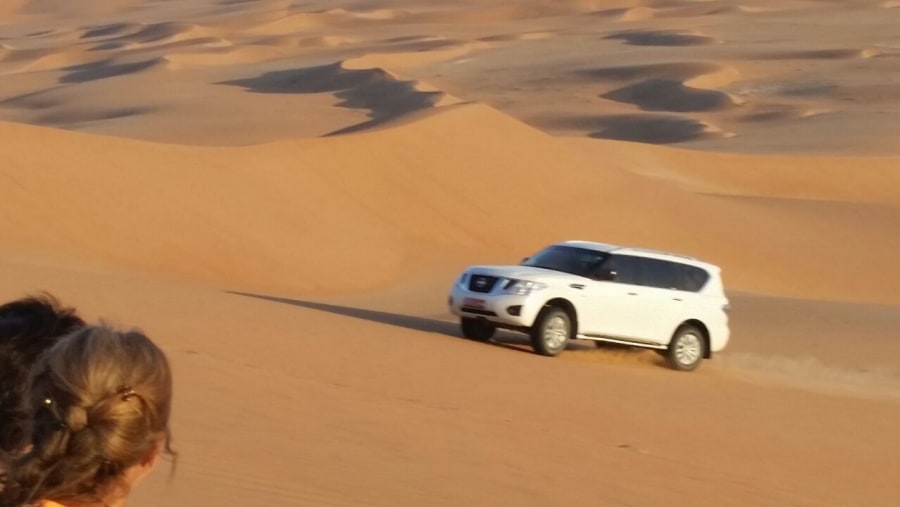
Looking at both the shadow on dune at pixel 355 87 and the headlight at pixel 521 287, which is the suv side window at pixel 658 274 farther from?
the shadow on dune at pixel 355 87

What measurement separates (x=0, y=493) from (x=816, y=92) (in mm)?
52997

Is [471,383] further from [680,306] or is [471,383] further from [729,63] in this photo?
[729,63]

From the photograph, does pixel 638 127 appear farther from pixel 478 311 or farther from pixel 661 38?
pixel 478 311

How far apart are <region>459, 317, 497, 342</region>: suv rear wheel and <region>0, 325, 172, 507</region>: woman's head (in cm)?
1311

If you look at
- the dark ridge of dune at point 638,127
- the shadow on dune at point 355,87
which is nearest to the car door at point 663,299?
the shadow on dune at point 355,87

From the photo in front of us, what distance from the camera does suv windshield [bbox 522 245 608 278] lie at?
1605 cm

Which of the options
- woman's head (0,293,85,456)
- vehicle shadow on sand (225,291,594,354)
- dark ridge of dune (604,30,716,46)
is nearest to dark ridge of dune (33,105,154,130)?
dark ridge of dune (604,30,716,46)

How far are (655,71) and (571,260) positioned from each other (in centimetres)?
4268

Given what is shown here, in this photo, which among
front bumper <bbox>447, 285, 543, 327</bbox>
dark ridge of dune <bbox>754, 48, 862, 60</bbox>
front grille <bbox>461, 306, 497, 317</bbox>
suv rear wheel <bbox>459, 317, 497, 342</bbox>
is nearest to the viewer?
front bumper <bbox>447, 285, 543, 327</bbox>

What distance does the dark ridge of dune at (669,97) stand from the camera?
52.4 meters

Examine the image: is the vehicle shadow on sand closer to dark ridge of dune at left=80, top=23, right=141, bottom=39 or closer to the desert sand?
the desert sand

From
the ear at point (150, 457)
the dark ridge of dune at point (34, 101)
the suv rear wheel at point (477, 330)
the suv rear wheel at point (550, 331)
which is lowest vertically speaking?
the dark ridge of dune at point (34, 101)

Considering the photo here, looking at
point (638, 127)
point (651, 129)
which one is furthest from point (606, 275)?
point (638, 127)

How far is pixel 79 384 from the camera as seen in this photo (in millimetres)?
2734
